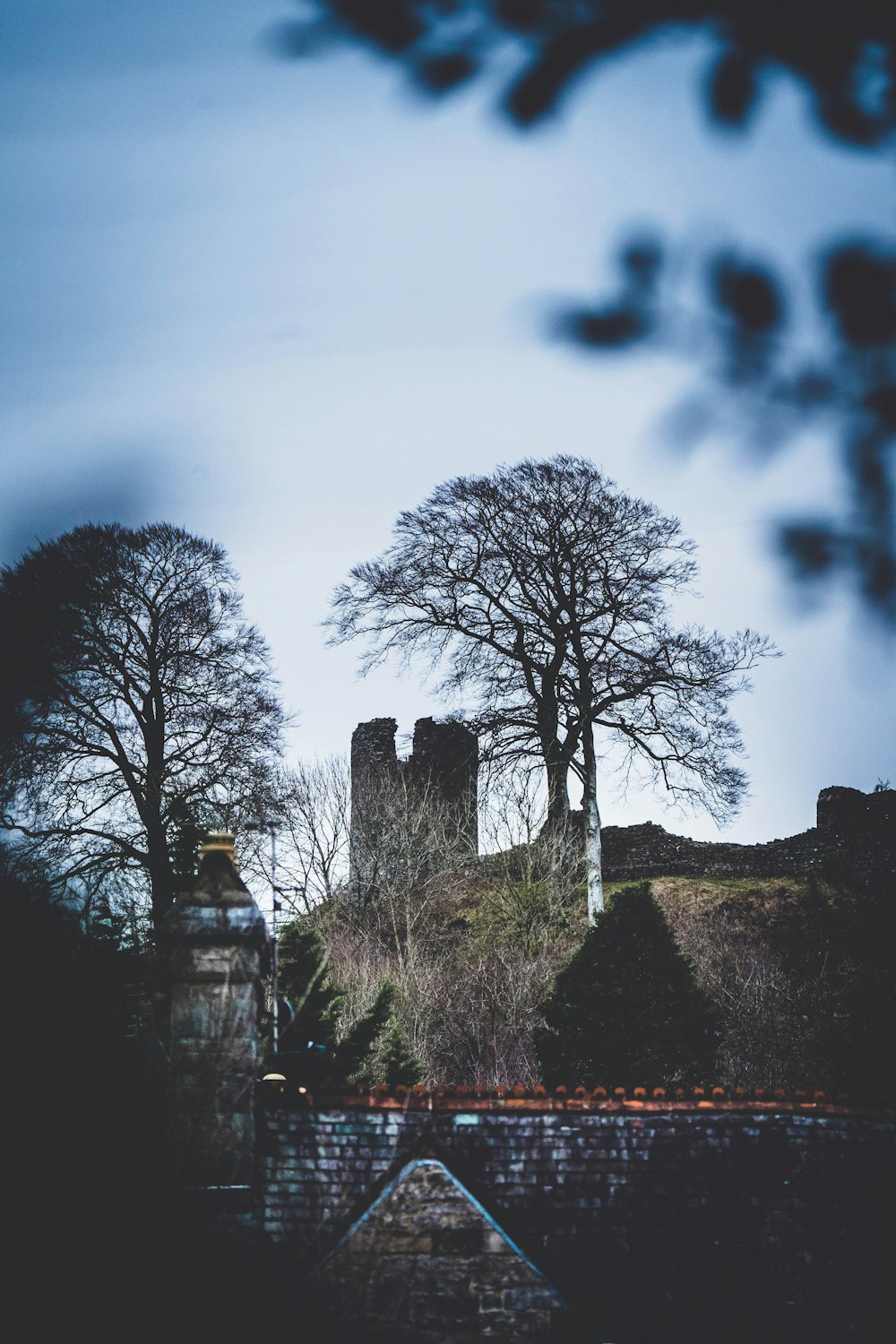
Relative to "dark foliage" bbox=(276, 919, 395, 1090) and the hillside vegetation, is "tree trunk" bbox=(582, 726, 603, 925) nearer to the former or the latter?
the hillside vegetation

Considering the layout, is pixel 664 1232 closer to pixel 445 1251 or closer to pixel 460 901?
pixel 445 1251

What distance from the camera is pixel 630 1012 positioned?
18.7m

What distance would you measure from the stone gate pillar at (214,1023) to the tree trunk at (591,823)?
680 inches

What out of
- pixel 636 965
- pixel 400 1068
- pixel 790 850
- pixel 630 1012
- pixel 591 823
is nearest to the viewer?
pixel 400 1068

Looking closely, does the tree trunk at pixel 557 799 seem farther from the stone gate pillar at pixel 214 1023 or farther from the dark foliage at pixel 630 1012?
the stone gate pillar at pixel 214 1023

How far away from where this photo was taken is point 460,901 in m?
31.0

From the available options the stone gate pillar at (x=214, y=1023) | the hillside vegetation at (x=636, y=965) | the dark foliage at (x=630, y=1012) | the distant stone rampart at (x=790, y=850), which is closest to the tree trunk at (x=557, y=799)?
the hillside vegetation at (x=636, y=965)

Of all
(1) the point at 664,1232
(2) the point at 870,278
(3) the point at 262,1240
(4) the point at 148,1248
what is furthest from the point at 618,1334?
(2) the point at 870,278

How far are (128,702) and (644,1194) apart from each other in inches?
626

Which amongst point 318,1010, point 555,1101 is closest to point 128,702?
point 318,1010

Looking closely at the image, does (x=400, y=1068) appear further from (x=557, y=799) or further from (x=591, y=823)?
(x=557, y=799)

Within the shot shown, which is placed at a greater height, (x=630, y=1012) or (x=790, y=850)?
(x=790, y=850)

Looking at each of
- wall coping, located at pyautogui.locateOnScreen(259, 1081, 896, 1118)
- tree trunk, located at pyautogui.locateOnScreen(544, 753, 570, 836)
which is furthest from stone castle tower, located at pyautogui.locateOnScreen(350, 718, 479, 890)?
wall coping, located at pyautogui.locateOnScreen(259, 1081, 896, 1118)

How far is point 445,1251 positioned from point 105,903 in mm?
12014
